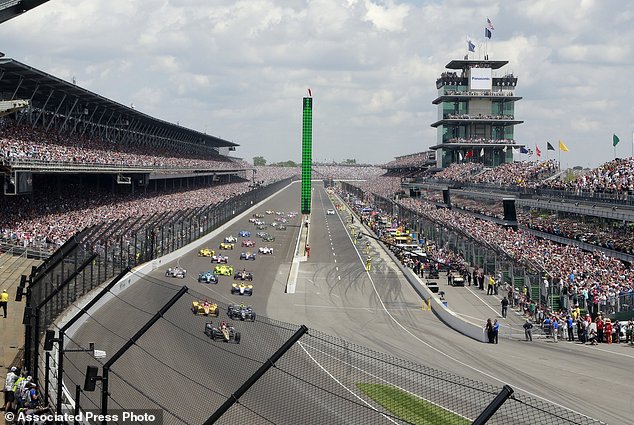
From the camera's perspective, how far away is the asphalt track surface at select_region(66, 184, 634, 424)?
1301 centimetres

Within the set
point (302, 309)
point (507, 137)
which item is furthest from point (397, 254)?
point (507, 137)

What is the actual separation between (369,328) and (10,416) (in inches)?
841

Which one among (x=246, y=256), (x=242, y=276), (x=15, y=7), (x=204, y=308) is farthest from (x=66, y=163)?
(x=15, y=7)

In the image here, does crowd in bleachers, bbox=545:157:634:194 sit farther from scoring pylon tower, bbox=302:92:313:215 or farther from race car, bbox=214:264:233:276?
scoring pylon tower, bbox=302:92:313:215

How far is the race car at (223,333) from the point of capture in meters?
13.0

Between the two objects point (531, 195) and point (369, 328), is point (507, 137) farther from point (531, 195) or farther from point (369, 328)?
point (369, 328)

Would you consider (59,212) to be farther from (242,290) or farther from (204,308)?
(204,308)

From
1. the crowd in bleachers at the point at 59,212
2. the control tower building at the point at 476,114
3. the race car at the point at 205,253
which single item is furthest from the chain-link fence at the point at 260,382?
the control tower building at the point at 476,114

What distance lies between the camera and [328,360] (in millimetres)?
12125

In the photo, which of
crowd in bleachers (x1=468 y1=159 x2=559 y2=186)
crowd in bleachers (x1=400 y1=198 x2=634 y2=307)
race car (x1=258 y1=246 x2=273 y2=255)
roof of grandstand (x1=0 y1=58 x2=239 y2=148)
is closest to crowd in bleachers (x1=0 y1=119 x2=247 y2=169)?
roof of grandstand (x1=0 y1=58 x2=239 y2=148)

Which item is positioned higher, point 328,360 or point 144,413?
point 328,360

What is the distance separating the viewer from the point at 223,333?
1305cm

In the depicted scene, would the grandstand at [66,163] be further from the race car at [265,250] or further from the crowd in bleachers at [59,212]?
the race car at [265,250]

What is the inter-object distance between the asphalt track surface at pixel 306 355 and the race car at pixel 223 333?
0.49 feet
